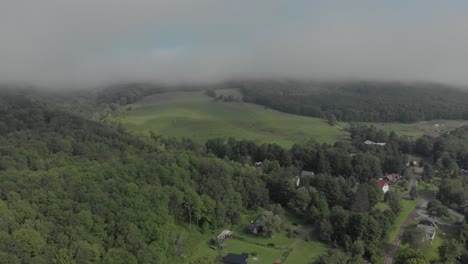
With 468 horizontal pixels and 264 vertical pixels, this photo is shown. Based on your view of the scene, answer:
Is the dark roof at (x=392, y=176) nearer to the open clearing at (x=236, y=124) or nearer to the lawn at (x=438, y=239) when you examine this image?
the lawn at (x=438, y=239)

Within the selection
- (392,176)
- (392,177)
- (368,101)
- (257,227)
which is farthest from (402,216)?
(368,101)

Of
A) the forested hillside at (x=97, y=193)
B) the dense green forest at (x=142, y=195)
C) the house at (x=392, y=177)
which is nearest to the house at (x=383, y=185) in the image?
the dense green forest at (x=142, y=195)

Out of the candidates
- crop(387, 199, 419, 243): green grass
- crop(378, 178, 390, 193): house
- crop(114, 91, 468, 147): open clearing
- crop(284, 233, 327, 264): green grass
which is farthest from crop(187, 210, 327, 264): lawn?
crop(114, 91, 468, 147): open clearing

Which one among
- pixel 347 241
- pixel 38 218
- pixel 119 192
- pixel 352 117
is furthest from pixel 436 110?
pixel 38 218

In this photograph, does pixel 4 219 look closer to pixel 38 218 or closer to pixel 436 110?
pixel 38 218

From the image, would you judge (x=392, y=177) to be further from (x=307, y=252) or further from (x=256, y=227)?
(x=256, y=227)

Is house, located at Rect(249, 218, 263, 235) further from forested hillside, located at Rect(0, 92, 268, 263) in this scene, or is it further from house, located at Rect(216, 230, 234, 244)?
forested hillside, located at Rect(0, 92, 268, 263)
